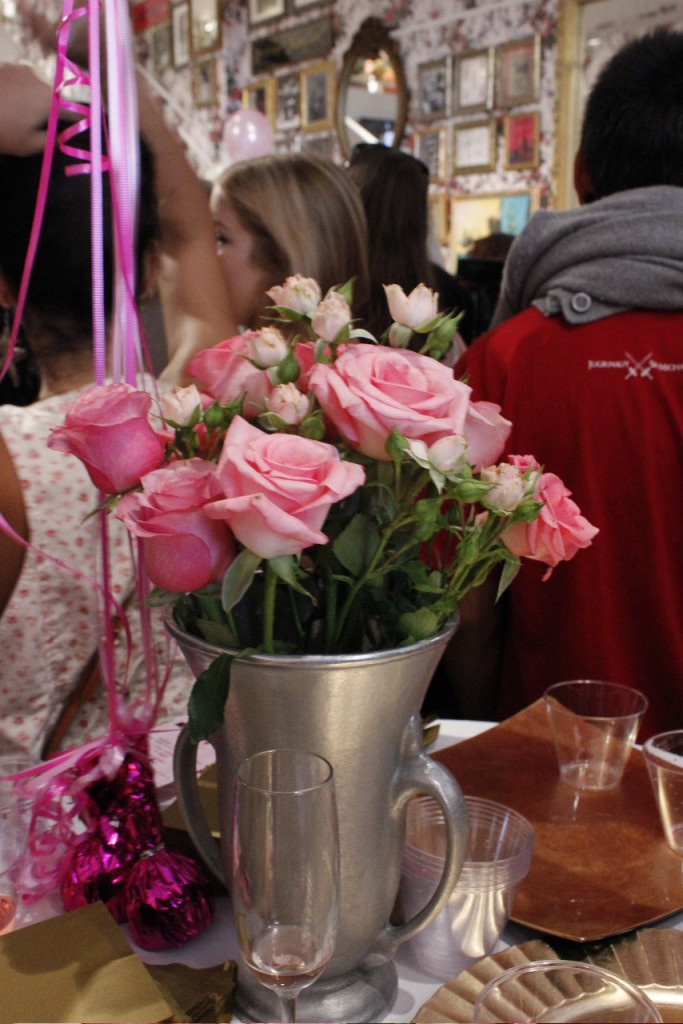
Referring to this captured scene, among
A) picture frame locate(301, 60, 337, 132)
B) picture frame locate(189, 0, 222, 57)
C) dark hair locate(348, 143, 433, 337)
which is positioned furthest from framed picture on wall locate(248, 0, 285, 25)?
dark hair locate(348, 143, 433, 337)

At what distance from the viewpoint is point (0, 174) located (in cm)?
135

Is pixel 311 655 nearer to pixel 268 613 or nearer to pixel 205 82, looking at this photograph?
pixel 268 613

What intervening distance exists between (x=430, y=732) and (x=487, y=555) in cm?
35

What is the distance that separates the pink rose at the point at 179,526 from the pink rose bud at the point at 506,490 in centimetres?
17

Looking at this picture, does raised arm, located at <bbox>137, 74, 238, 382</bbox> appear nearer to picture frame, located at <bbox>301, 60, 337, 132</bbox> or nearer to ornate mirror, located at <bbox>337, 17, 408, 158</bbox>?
ornate mirror, located at <bbox>337, 17, 408, 158</bbox>

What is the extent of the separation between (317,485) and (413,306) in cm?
18

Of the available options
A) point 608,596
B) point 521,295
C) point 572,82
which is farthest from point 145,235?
point 572,82

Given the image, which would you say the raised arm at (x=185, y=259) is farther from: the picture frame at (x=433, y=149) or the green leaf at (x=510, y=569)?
the picture frame at (x=433, y=149)

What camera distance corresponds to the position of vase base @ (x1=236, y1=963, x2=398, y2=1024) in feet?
2.20

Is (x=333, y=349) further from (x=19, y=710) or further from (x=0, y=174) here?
(x=0, y=174)

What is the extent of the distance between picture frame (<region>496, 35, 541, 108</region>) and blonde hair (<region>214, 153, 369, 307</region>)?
1640 millimetres

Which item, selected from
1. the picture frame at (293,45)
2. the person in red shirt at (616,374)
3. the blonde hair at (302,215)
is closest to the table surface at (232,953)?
the person in red shirt at (616,374)

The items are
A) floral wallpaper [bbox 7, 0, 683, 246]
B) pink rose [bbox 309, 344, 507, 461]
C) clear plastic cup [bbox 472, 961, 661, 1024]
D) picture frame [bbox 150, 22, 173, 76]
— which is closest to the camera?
clear plastic cup [bbox 472, 961, 661, 1024]

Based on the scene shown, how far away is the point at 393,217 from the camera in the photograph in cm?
254
